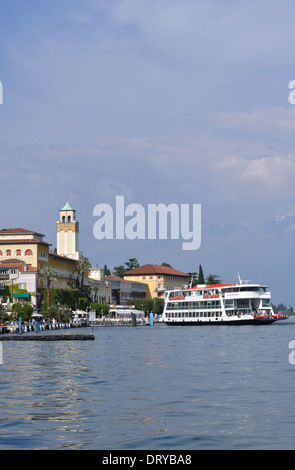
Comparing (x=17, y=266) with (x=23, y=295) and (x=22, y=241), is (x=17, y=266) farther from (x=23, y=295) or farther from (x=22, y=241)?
(x=23, y=295)

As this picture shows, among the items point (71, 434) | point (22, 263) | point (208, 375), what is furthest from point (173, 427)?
point (22, 263)

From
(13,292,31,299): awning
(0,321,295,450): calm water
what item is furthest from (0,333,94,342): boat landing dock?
(13,292,31,299): awning

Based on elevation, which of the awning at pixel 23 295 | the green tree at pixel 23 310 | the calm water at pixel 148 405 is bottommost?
the calm water at pixel 148 405

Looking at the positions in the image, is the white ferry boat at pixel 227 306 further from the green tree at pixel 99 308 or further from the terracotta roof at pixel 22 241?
the green tree at pixel 99 308

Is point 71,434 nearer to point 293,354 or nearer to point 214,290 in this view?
point 293,354

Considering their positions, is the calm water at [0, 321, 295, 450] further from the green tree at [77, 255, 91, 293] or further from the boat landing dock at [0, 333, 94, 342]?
the green tree at [77, 255, 91, 293]

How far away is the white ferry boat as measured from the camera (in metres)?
113

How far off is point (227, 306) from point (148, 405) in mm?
93112

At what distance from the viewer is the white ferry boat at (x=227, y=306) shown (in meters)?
113

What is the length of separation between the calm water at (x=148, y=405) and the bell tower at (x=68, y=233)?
460ft

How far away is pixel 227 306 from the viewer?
115312 mm

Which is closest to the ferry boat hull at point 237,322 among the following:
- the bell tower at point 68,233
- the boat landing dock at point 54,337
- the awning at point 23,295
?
the awning at point 23,295

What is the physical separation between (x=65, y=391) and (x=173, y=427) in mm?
8623

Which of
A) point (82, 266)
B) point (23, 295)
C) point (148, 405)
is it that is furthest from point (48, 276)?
point (148, 405)
